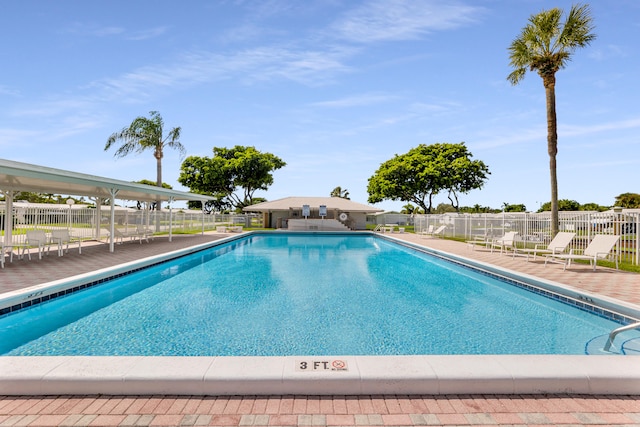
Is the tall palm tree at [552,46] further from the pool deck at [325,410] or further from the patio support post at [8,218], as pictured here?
the patio support post at [8,218]

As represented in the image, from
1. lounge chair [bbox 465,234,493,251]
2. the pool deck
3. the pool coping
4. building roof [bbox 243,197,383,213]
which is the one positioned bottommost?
the pool deck

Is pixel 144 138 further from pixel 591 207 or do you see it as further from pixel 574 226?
pixel 591 207

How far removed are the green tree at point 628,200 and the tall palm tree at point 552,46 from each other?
2011 inches

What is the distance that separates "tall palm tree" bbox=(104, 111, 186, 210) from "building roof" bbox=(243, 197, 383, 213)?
29.7ft

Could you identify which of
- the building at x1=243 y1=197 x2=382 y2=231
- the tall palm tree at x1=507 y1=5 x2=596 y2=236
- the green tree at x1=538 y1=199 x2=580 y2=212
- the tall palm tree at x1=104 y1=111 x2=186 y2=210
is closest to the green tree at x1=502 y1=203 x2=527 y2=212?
the green tree at x1=538 y1=199 x2=580 y2=212

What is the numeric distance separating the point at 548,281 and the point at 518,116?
14369 mm

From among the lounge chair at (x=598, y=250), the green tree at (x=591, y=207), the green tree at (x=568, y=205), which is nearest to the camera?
the lounge chair at (x=598, y=250)

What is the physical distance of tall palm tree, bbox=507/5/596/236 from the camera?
45.0 feet

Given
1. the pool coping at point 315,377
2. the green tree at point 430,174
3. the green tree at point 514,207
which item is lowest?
the pool coping at point 315,377

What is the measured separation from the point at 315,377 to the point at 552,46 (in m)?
17.1

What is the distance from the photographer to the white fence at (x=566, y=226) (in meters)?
10.5

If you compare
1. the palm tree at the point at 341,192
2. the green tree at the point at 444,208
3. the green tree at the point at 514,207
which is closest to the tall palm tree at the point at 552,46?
the green tree at the point at 444,208

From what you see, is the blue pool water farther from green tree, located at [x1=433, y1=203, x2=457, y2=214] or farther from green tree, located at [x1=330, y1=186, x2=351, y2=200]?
green tree, located at [x1=330, y1=186, x2=351, y2=200]

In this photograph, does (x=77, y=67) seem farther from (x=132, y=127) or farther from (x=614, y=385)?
(x=614, y=385)
